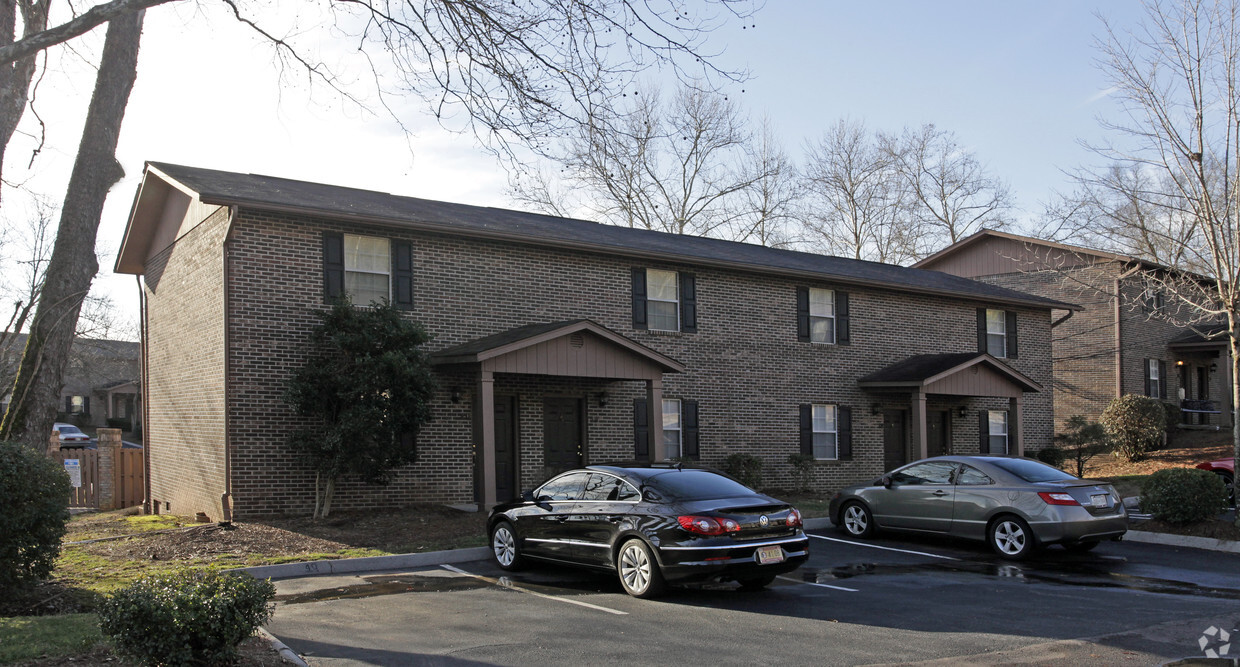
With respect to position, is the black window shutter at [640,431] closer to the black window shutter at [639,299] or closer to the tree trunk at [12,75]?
the black window shutter at [639,299]

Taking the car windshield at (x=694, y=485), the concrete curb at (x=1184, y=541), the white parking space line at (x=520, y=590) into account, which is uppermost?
the car windshield at (x=694, y=485)

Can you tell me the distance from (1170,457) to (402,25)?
27.8m

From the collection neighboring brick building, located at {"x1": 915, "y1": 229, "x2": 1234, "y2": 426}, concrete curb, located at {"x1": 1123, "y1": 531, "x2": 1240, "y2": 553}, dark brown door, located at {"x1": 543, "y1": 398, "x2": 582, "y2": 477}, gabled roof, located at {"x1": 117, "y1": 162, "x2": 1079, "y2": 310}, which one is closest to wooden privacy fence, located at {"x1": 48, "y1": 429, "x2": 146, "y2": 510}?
gabled roof, located at {"x1": 117, "y1": 162, "x2": 1079, "y2": 310}

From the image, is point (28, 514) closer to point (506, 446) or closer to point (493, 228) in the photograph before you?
point (506, 446)

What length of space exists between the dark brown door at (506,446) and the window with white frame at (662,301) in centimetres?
378

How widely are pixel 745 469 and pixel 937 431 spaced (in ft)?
24.8

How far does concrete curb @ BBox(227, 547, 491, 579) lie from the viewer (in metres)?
11.3

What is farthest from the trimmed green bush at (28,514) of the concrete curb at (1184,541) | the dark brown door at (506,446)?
the concrete curb at (1184,541)

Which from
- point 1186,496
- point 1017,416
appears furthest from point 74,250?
point 1017,416

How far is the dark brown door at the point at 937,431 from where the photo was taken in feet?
83.1

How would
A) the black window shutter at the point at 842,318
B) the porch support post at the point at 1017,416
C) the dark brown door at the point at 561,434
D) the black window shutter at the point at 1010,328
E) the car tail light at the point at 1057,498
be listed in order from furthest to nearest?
the black window shutter at the point at 1010,328 < the porch support post at the point at 1017,416 < the black window shutter at the point at 842,318 < the dark brown door at the point at 561,434 < the car tail light at the point at 1057,498

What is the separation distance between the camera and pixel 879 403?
24.2 metres

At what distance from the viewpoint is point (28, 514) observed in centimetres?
896

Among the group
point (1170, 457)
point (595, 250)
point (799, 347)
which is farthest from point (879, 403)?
point (1170, 457)
